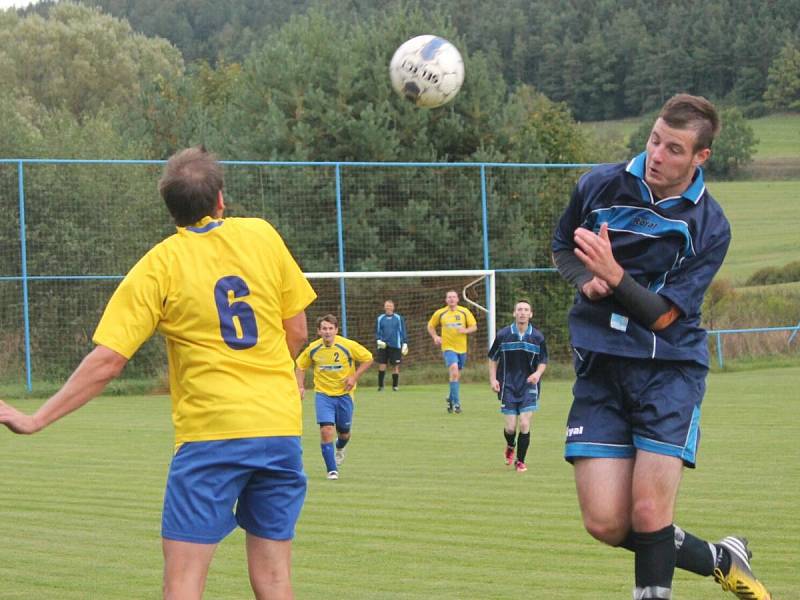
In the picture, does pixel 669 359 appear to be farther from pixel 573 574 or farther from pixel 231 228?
pixel 573 574

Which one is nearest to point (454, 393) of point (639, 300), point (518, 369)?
point (518, 369)

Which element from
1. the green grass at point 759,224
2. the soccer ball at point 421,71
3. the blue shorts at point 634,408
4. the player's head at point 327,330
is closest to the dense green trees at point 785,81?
the green grass at point 759,224

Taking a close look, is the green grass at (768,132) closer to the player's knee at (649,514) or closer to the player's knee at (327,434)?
the player's knee at (327,434)

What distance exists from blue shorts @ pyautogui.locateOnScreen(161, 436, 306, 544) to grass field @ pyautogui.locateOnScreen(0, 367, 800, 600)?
103 inches

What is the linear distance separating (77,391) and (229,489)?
0.60 m

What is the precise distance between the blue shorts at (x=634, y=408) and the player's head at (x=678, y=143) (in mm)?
681

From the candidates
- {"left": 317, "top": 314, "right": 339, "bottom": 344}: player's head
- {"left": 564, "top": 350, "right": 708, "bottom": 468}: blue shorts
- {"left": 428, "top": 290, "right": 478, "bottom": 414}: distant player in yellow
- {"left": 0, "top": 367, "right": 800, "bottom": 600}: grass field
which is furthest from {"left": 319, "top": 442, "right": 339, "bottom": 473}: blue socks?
{"left": 428, "top": 290, "right": 478, "bottom": 414}: distant player in yellow

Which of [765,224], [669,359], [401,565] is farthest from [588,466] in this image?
[765,224]

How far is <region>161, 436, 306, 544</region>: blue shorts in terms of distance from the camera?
4500 millimetres

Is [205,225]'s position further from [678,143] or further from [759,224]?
[759,224]

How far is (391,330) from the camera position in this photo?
26719 mm

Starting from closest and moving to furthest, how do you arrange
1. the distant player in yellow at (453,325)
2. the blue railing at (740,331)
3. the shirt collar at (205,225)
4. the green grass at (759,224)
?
the shirt collar at (205,225) → the distant player in yellow at (453,325) → the blue railing at (740,331) → the green grass at (759,224)

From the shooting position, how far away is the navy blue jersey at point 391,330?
26.6 m

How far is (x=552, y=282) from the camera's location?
29453 mm
